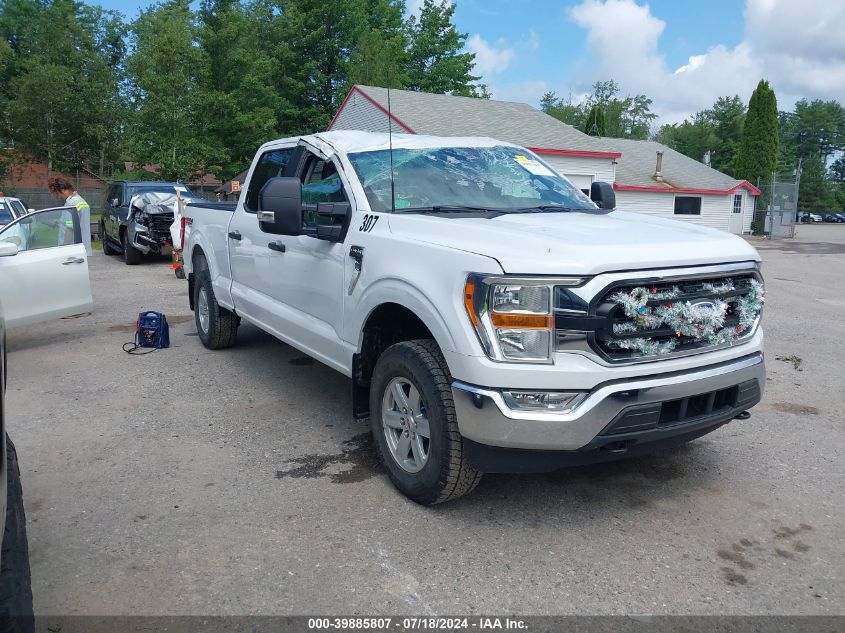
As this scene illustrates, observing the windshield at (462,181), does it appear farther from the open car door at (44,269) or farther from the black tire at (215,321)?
the open car door at (44,269)

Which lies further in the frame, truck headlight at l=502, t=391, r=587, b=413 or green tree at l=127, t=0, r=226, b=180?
green tree at l=127, t=0, r=226, b=180

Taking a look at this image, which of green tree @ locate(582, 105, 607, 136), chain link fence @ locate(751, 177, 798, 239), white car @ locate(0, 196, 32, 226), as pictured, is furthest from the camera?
green tree @ locate(582, 105, 607, 136)

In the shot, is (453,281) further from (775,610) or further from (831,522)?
(831,522)

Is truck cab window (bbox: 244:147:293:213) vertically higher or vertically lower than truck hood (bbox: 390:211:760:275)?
higher

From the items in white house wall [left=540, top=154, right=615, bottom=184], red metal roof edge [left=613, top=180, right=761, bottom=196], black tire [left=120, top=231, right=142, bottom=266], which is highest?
white house wall [left=540, top=154, right=615, bottom=184]

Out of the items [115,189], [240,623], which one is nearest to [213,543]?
[240,623]

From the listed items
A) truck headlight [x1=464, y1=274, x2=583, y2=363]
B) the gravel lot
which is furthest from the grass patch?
truck headlight [x1=464, y1=274, x2=583, y2=363]

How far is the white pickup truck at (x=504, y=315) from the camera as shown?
3.12m

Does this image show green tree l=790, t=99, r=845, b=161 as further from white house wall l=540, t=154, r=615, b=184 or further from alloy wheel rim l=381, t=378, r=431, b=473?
alloy wheel rim l=381, t=378, r=431, b=473

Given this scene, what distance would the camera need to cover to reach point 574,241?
3279mm

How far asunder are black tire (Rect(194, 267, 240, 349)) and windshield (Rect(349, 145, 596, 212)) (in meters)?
2.92

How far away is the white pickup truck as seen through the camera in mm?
3115

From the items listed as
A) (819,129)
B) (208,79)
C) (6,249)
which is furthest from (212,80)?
(819,129)

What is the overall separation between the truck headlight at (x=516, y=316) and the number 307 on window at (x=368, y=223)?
1089mm
